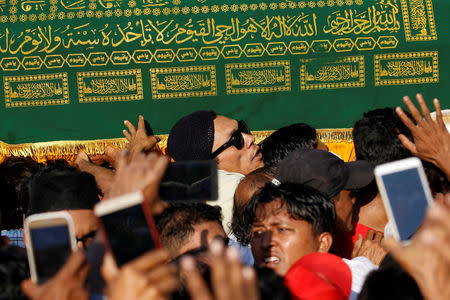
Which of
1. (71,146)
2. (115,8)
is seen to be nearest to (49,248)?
(71,146)

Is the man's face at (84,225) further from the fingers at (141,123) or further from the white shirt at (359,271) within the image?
the fingers at (141,123)

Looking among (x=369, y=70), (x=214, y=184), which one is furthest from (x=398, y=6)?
(x=214, y=184)

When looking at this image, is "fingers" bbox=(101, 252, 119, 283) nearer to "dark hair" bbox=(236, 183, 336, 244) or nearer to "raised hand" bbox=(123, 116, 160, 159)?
"dark hair" bbox=(236, 183, 336, 244)

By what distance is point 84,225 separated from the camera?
87.2 inches

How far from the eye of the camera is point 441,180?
8.67 feet

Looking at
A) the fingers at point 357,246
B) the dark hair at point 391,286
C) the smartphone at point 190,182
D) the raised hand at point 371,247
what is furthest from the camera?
the fingers at point 357,246

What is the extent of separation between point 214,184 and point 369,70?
253cm

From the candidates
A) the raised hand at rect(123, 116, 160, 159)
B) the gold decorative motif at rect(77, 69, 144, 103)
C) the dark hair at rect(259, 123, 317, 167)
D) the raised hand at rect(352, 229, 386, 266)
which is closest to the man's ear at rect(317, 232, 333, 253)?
the raised hand at rect(352, 229, 386, 266)

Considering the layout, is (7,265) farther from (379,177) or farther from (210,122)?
(210,122)

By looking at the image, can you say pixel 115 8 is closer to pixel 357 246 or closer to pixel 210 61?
pixel 210 61

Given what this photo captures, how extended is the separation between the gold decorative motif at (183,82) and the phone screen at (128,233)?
269 centimetres

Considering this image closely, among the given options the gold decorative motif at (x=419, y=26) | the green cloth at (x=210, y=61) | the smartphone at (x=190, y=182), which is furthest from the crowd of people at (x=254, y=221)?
the gold decorative motif at (x=419, y=26)

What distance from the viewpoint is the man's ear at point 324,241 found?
2.30 meters

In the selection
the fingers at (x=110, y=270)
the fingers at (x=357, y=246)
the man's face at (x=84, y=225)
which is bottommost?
the fingers at (x=357, y=246)
